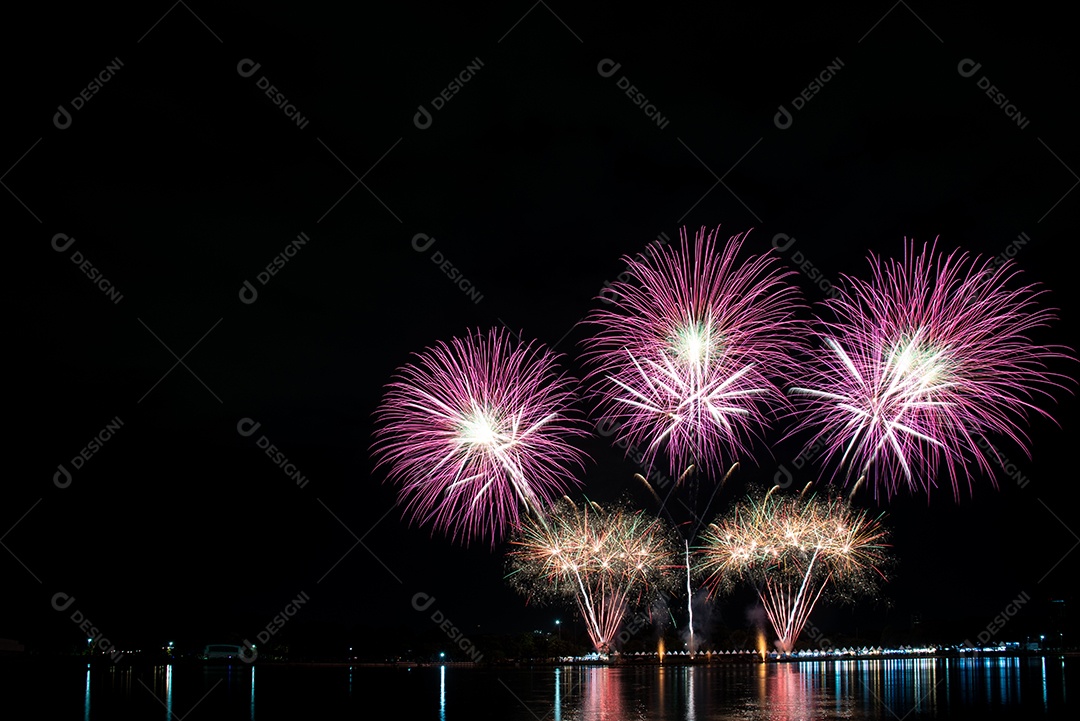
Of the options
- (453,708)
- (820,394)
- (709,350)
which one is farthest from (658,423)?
(453,708)

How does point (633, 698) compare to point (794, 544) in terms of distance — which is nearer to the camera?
point (633, 698)

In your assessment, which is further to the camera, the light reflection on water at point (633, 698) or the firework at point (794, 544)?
the firework at point (794, 544)

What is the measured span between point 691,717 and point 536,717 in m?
4.59

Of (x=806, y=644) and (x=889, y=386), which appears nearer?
(x=889, y=386)

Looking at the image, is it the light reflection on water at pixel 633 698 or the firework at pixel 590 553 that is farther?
the firework at pixel 590 553

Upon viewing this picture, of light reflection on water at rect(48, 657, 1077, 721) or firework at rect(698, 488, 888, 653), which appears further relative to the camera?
firework at rect(698, 488, 888, 653)

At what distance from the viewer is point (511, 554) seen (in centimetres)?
6612

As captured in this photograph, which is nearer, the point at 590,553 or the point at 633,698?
the point at 633,698

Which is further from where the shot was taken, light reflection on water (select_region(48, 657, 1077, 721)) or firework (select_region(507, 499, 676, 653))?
firework (select_region(507, 499, 676, 653))

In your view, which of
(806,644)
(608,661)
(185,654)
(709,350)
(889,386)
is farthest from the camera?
(185,654)

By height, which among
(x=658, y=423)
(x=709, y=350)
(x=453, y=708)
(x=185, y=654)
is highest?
(x=709, y=350)

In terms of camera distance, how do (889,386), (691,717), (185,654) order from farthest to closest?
(185,654)
(889,386)
(691,717)

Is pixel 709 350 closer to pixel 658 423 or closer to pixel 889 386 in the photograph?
pixel 658 423

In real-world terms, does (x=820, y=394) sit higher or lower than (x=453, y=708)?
higher
